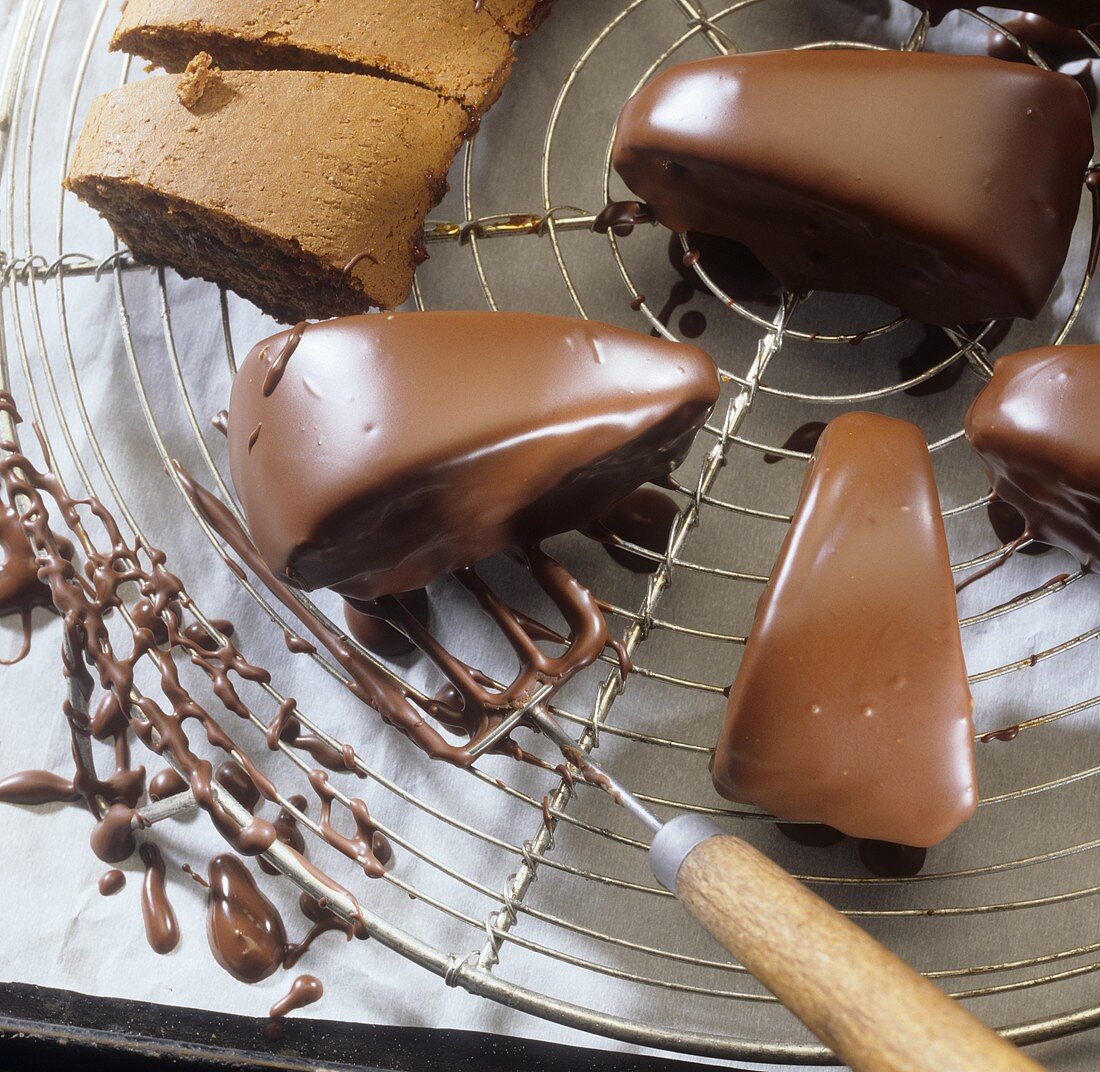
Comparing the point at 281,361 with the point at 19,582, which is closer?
the point at 281,361

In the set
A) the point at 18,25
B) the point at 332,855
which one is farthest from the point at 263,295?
the point at 332,855

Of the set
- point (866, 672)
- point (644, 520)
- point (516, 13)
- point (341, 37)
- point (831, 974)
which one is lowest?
point (831, 974)

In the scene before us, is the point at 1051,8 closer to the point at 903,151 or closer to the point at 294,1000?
the point at 903,151

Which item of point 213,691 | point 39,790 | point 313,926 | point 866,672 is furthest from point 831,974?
point 39,790

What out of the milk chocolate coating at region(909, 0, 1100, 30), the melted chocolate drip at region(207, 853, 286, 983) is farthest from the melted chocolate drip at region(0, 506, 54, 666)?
the milk chocolate coating at region(909, 0, 1100, 30)

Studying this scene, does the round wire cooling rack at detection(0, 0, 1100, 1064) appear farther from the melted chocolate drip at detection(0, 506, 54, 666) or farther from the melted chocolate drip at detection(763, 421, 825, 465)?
the melted chocolate drip at detection(0, 506, 54, 666)

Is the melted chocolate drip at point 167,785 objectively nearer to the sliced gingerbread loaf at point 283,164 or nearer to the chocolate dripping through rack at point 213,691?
the chocolate dripping through rack at point 213,691

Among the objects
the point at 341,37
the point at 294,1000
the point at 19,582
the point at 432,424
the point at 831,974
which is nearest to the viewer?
the point at 831,974

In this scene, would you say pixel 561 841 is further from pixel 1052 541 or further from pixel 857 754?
pixel 1052 541
